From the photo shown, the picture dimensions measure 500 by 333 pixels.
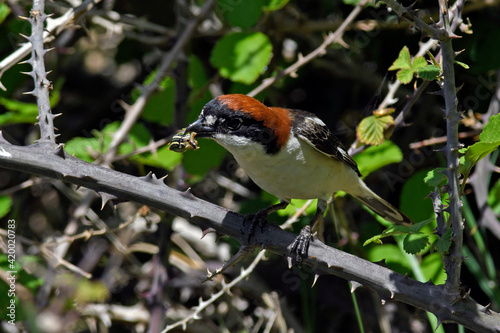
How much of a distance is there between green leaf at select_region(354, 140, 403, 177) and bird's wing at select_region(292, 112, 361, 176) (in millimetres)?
62

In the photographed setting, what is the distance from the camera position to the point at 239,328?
13.1 ft

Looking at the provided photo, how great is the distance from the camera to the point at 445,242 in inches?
72.2

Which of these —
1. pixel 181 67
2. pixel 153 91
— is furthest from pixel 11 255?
pixel 181 67

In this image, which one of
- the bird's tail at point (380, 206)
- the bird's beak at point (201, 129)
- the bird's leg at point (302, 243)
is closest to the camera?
the bird's leg at point (302, 243)

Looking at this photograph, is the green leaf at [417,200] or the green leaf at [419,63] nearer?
the green leaf at [419,63]

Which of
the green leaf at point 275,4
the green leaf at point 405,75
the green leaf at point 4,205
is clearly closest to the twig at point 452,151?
the green leaf at point 405,75

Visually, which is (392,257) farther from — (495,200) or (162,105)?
(162,105)

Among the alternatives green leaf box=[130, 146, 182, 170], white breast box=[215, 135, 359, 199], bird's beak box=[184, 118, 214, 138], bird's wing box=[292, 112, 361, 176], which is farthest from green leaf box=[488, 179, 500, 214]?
green leaf box=[130, 146, 182, 170]

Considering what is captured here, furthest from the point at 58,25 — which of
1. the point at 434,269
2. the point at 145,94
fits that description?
the point at 434,269

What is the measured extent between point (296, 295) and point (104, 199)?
8.77ft

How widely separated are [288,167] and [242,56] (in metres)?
0.92

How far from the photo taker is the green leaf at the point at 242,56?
10.4ft

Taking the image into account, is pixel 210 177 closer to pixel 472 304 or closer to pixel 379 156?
pixel 379 156

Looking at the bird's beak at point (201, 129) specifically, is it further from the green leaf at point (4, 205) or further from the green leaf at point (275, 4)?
the green leaf at point (4, 205)
